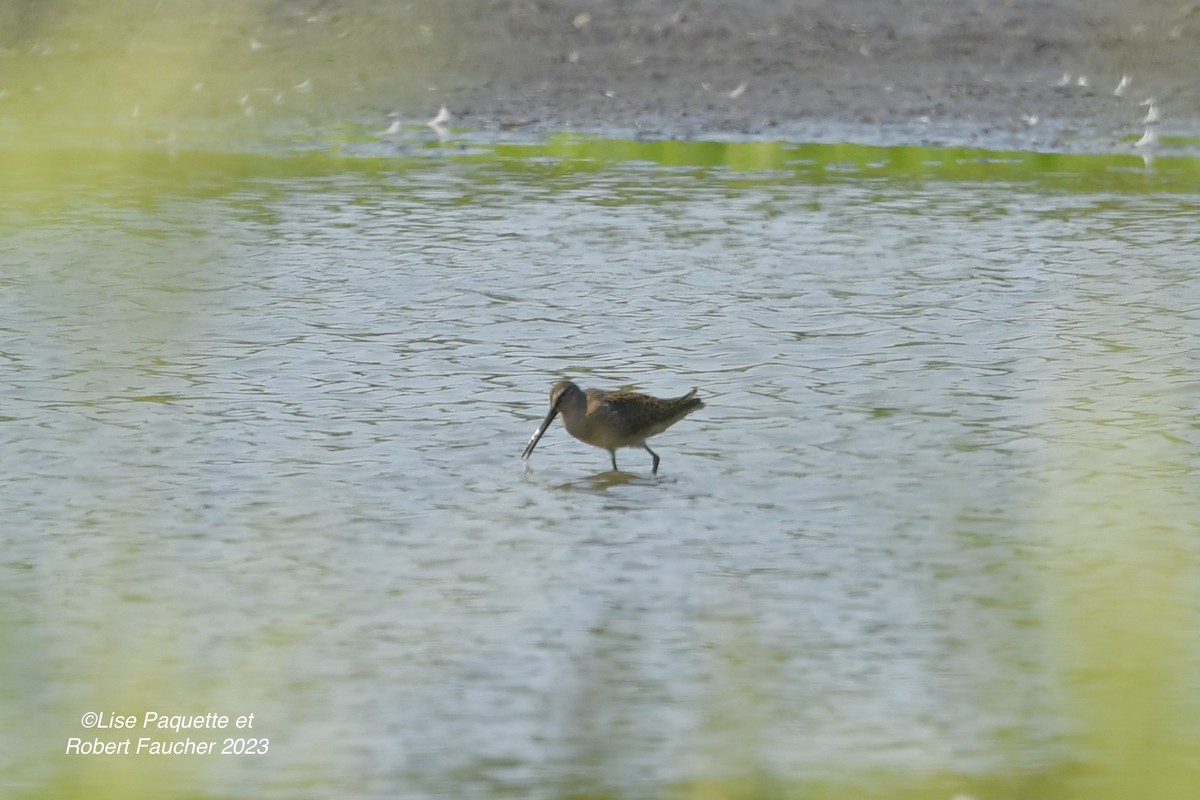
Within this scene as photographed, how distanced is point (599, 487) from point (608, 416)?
27 centimetres

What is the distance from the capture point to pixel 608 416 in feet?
23.4

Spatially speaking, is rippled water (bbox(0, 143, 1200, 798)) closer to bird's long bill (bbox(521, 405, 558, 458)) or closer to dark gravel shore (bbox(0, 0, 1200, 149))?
bird's long bill (bbox(521, 405, 558, 458))

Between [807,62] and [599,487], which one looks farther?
[807,62]

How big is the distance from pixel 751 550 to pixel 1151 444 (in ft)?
11.6

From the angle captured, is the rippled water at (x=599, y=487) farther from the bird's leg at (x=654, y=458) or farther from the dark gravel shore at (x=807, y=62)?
the dark gravel shore at (x=807, y=62)

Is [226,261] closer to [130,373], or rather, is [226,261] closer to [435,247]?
[130,373]

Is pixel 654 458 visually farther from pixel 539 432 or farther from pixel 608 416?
pixel 539 432

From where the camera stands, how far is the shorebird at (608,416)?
713 cm

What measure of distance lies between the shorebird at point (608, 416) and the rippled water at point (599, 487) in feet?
0.46

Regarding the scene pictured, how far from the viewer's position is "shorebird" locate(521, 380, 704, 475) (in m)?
7.13

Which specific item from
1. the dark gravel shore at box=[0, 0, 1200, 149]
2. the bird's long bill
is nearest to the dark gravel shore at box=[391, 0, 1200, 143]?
the dark gravel shore at box=[0, 0, 1200, 149]

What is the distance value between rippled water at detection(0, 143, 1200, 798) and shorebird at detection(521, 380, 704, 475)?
14 cm

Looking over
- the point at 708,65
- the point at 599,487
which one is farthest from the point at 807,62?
the point at 599,487

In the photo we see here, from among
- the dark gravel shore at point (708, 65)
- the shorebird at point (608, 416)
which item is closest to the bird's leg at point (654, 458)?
the shorebird at point (608, 416)
